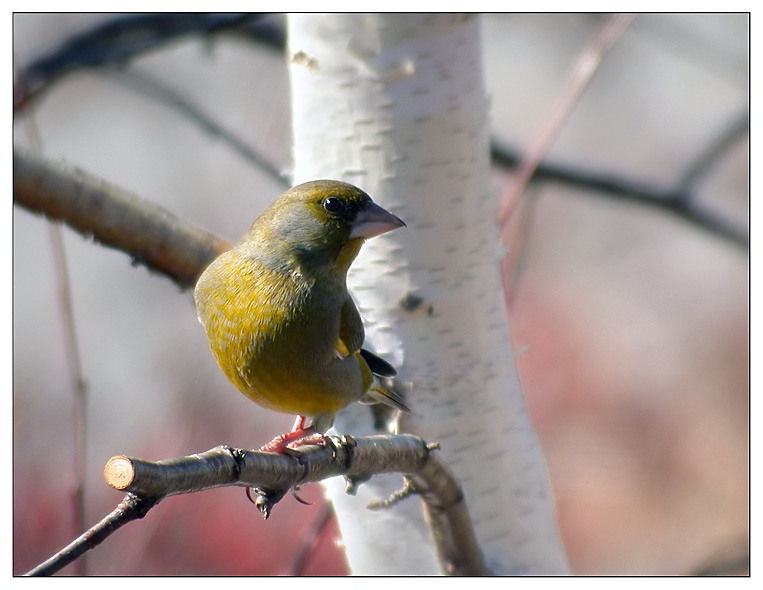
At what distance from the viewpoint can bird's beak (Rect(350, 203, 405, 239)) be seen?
1903mm

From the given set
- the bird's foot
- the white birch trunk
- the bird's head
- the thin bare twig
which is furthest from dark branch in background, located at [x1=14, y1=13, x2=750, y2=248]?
the bird's foot

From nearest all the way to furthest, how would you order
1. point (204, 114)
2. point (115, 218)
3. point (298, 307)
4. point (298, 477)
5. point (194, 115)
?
point (298, 477) < point (298, 307) < point (115, 218) < point (194, 115) < point (204, 114)

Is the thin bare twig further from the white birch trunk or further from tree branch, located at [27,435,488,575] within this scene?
tree branch, located at [27,435,488,575]

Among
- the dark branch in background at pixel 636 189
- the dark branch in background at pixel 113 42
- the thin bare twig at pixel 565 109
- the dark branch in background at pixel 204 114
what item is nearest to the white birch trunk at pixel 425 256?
the thin bare twig at pixel 565 109

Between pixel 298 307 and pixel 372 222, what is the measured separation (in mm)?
246

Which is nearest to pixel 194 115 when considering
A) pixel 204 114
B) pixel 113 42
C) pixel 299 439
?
pixel 204 114

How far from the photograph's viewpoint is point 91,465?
4152 mm

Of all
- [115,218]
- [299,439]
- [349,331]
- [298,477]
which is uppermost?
[115,218]

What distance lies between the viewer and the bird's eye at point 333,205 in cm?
195

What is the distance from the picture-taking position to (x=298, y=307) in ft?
6.21

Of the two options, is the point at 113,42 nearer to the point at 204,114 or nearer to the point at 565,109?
the point at 204,114

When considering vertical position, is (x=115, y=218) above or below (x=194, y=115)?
below

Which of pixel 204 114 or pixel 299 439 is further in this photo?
pixel 204 114
